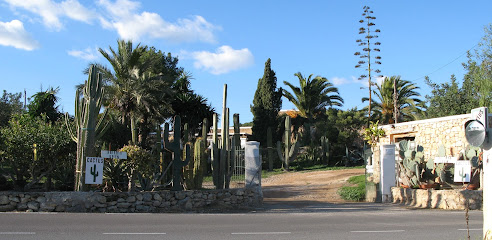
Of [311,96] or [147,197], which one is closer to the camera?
[147,197]

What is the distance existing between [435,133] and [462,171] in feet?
20.1

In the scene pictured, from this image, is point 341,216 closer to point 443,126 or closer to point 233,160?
point 233,160

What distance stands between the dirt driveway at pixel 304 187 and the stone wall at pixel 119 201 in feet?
12.1

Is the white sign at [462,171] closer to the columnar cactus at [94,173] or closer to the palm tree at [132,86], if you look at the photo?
the columnar cactus at [94,173]

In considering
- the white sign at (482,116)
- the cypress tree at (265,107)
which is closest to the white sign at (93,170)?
the white sign at (482,116)

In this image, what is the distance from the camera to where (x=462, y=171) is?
15.6 metres

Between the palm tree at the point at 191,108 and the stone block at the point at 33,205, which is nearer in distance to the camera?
the stone block at the point at 33,205

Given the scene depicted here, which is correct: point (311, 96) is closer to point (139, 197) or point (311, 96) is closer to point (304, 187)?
point (304, 187)

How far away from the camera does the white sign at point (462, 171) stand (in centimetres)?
1546

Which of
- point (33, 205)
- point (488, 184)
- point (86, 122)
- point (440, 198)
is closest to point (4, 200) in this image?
point (33, 205)

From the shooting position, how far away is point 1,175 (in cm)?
1758

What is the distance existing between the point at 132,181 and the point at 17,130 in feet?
15.4

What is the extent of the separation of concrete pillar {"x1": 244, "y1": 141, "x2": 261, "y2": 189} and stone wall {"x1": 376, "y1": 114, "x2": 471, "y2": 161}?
9.60m

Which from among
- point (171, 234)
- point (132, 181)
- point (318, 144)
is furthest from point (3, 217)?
point (318, 144)
